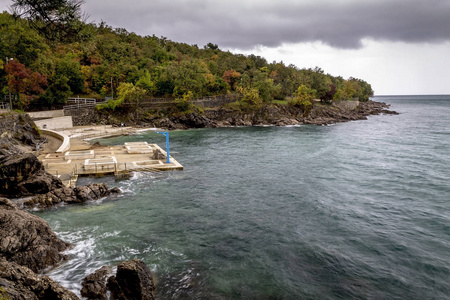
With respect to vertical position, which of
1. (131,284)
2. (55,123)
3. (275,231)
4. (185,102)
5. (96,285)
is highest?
(185,102)

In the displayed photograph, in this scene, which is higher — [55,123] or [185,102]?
[185,102]

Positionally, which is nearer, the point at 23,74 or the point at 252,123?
the point at 23,74

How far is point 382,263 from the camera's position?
17734mm

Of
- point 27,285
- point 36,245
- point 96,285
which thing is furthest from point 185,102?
point 27,285

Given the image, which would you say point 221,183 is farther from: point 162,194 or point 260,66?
point 260,66

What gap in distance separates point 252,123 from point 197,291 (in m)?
85.0

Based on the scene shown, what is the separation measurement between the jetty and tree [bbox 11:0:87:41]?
1772cm

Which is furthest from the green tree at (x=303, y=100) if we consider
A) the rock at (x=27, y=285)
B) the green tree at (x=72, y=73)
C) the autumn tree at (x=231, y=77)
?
the rock at (x=27, y=285)

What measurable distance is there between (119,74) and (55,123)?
123 feet

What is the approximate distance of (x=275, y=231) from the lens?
2172 cm

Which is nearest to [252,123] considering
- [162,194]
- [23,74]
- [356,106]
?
[23,74]

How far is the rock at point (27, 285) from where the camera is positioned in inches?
418

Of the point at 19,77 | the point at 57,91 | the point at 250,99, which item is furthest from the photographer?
the point at 250,99

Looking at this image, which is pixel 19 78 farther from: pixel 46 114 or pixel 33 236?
pixel 33 236
